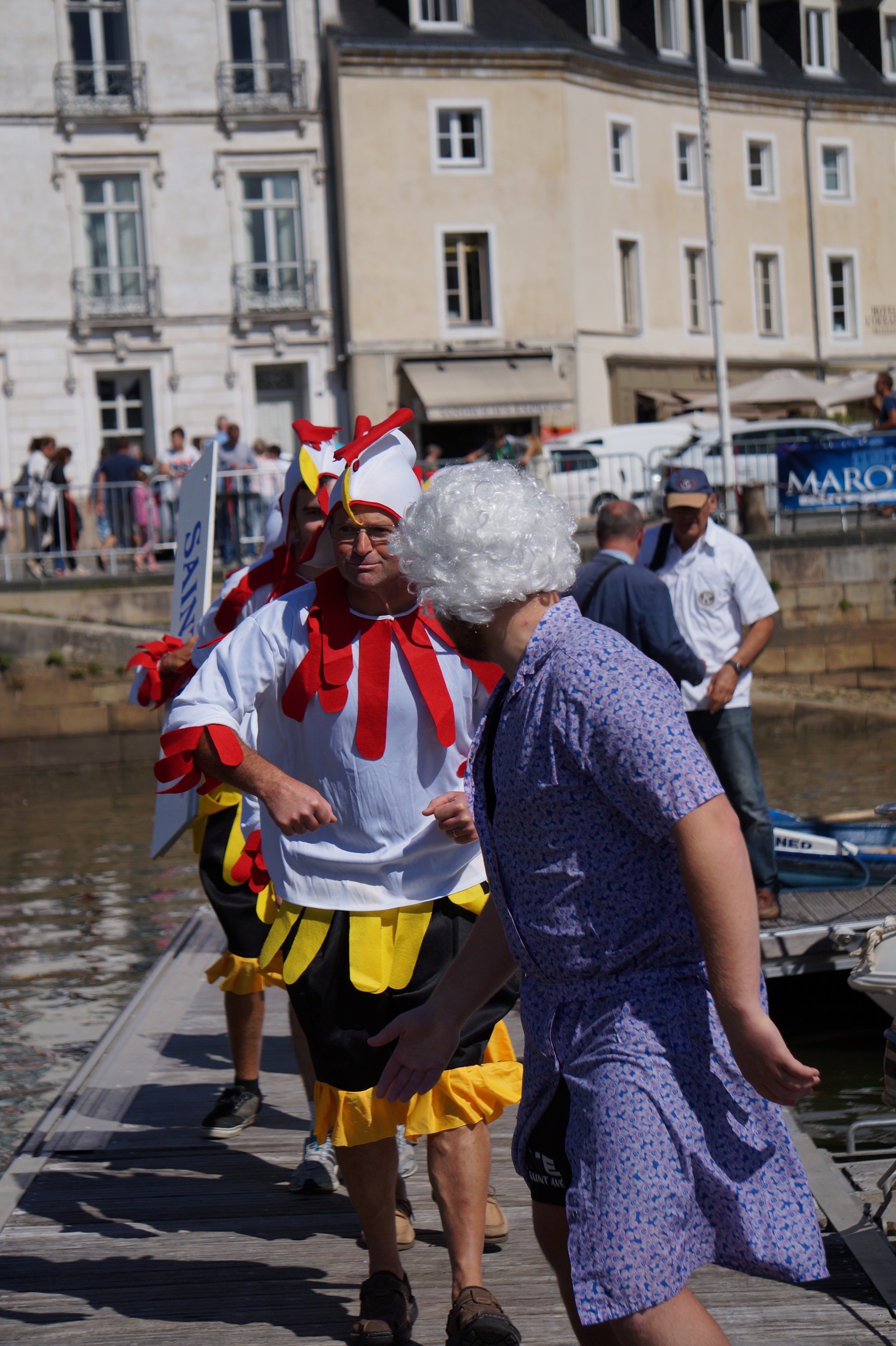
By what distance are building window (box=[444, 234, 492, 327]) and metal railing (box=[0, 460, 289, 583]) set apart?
14.0 meters

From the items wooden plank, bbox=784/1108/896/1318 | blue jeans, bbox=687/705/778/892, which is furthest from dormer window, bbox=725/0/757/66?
wooden plank, bbox=784/1108/896/1318

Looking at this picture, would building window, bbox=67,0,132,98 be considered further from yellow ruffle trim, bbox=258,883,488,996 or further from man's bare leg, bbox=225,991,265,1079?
yellow ruffle trim, bbox=258,883,488,996

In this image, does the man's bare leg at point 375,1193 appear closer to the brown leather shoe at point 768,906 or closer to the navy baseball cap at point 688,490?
the brown leather shoe at point 768,906

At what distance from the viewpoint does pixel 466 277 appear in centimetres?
3497

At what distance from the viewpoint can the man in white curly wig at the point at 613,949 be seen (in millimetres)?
→ 2428

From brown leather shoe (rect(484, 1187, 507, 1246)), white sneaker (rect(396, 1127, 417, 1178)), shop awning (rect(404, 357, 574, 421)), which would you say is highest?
shop awning (rect(404, 357, 574, 421))

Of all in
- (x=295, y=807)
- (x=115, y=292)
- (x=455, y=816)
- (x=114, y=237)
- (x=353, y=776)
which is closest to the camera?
(x=295, y=807)

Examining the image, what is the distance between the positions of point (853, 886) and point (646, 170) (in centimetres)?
3162

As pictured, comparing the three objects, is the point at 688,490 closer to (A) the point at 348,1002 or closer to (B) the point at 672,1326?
(A) the point at 348,1002

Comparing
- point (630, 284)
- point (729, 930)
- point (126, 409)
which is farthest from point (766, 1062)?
point (630, 284)

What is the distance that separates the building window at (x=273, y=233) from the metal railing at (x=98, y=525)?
13.0 meters

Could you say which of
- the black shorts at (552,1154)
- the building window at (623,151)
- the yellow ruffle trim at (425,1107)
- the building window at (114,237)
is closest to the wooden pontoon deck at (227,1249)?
the yellow ruffle trim at (425,1107)

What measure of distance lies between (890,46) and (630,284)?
12559mm

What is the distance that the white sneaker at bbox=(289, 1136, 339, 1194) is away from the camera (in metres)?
4.78
